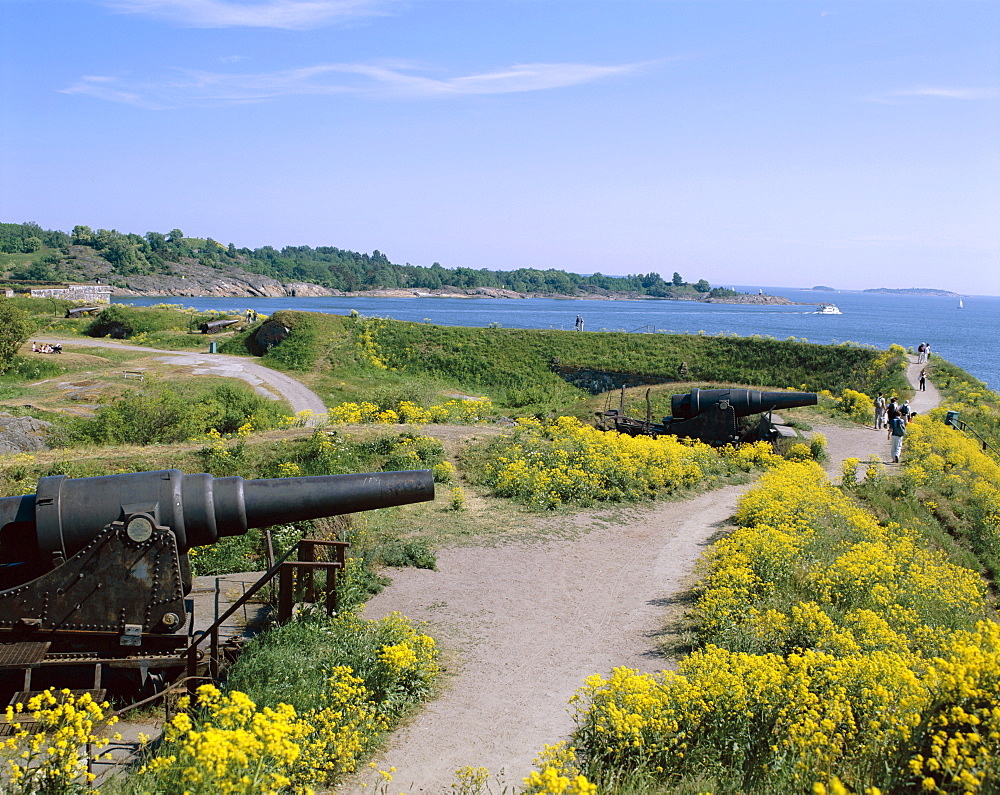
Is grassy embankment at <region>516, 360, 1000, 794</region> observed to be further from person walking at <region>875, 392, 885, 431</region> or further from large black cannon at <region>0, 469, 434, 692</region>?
person walking at <region>875, 392, 885, 431</region>

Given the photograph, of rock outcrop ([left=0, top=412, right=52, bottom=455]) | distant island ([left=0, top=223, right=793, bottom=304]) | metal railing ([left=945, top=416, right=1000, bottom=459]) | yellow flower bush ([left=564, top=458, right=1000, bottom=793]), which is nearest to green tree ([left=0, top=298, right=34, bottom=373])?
rock outcrop ([left=0, top=412, right=52, bottom=455])

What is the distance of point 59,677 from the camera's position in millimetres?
6625

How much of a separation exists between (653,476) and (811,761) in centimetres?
1081

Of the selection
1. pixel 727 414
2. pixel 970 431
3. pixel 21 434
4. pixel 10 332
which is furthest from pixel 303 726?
pixel 10 332

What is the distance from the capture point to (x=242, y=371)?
3675 cm

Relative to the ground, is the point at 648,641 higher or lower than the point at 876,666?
lower

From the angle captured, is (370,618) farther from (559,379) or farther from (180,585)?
(559,379)

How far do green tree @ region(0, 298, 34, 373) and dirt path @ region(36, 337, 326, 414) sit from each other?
6.19m

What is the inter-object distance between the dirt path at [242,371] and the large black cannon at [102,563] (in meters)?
20.8

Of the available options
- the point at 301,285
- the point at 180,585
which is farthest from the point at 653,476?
the point at 301,285

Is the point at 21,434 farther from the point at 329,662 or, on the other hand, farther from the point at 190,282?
the point at 190,282

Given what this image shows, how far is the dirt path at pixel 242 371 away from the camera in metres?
30.4

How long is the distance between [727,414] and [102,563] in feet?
51.2

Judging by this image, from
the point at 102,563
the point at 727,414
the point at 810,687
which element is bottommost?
the point at 810,687
